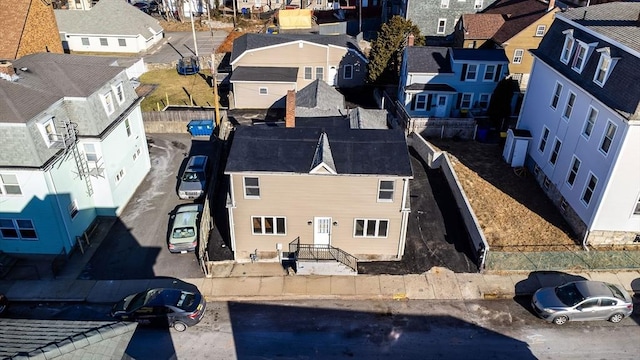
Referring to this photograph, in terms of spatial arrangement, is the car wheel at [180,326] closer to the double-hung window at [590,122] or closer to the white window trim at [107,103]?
the white window trim at [107,103]

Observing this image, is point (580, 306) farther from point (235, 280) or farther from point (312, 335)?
point (235, 280)

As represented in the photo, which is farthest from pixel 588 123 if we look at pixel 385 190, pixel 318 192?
pixel 318 192

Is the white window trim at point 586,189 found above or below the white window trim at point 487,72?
below

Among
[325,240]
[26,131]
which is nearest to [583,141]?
[325,240]

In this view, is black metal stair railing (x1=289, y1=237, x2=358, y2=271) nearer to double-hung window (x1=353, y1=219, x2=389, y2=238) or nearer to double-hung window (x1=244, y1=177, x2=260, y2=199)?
double-hung window (x1=353, y1=219, x2=389, y2=238)

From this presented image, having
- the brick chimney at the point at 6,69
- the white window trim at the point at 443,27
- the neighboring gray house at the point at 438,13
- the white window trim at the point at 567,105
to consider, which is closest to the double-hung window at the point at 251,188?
the brick chimney at the point at 6,69

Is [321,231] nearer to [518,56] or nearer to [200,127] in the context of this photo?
[200,127]
